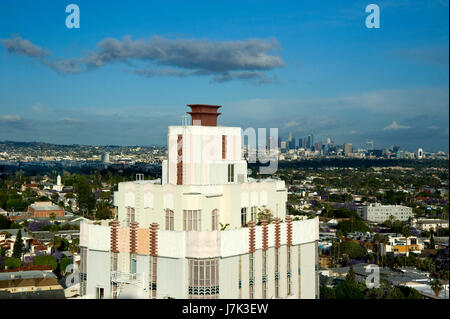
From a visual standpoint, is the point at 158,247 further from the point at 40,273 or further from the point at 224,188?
the point at 40,273

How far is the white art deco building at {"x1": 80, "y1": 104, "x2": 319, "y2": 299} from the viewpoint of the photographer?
1057 inches

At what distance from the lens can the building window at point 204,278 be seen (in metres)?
26.6

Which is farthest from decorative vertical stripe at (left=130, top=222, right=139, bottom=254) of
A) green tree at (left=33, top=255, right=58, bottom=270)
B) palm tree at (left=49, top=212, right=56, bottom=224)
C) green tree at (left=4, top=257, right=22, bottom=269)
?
palm tree at (left=49, top=212, right=56, bottom=224)

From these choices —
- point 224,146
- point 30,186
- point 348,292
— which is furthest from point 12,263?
point 30,186

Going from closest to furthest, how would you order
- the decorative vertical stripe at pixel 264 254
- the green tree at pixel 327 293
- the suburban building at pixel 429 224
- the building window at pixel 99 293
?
the decorative vertical stripe at pixel 264 254 → the building window at pixel 99 293 → the green tree at pixel 327 293 → the suburban building at pixel 429 224

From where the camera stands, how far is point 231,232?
27078 millimetres

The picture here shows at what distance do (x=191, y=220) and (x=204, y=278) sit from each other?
3.37 meters

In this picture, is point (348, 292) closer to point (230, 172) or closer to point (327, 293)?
point (327, 293)

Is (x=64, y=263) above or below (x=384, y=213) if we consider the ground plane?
above

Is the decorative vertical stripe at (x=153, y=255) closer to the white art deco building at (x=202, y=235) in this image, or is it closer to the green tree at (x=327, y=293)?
the white art deco building at (x=202, y=235)

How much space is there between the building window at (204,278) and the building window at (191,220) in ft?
7.87

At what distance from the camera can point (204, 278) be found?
26641 mm

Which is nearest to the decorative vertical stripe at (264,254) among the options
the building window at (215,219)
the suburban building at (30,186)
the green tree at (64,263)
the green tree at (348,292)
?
the building window at (215,219)
